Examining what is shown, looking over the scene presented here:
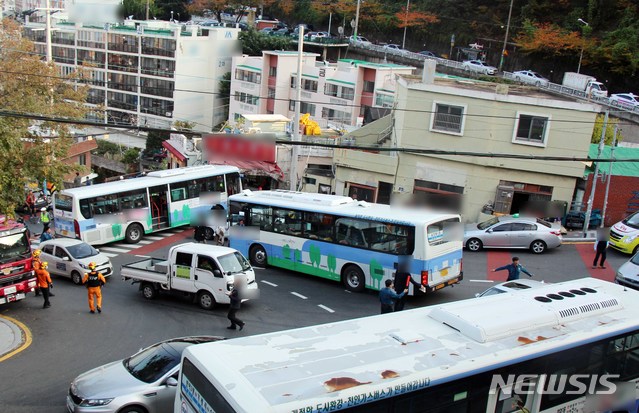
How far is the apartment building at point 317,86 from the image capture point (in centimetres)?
6026

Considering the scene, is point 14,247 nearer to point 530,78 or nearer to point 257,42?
point 530,78

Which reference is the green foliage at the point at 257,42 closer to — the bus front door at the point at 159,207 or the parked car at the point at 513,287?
the bus front door at the point at 159,207

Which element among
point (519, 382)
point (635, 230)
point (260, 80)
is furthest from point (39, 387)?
point (260, 80)

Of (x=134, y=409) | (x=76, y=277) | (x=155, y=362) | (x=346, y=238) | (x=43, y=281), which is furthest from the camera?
(x=76, y=277)

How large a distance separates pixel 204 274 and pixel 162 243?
963 centimetres

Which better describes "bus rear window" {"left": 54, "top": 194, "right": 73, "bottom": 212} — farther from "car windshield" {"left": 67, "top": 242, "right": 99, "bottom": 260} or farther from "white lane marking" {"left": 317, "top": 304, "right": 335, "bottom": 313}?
"white lane marking" {"left": 317, "top": 304, "right": 335, "bottom": 313}

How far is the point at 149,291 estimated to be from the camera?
18234 mm

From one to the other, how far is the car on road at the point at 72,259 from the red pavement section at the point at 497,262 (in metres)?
13.2

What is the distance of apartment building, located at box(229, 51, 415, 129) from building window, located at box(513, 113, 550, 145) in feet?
83.2

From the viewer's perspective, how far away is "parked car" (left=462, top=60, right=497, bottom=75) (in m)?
66.8

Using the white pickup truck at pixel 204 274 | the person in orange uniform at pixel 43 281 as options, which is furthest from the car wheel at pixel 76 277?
the white pickup truck at pixel 204 274

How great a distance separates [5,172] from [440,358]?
51.8ft

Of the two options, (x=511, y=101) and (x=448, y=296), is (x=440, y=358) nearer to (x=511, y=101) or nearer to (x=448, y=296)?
(x=448, y=296)

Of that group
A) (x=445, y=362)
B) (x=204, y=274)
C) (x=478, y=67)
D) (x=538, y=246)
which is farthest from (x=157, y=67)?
(x=445, y=362)
